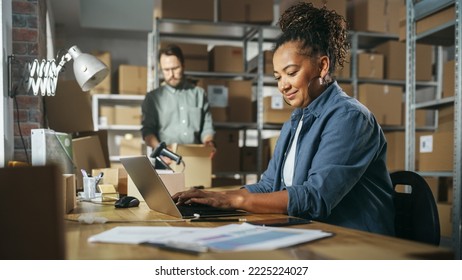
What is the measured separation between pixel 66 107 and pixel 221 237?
1.76 meters

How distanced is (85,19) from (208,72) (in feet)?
5.98

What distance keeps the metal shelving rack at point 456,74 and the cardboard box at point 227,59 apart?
1425 mm

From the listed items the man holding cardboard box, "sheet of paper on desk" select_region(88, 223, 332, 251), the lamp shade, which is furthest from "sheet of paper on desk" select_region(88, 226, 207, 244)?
the man holding cardboard box

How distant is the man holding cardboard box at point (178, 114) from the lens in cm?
329

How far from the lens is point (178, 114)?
131 inches

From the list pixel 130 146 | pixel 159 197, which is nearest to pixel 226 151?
pixel 130 146

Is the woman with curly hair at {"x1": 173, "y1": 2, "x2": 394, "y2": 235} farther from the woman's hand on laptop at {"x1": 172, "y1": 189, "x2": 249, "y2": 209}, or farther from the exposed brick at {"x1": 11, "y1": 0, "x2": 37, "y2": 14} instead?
the exposed brick at {"x1": 11, "y1": 0, "x2": 37, "y2": 14}

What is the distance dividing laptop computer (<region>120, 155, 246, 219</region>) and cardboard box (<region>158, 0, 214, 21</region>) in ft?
8.74

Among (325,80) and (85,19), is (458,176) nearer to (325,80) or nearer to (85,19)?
(325,80)

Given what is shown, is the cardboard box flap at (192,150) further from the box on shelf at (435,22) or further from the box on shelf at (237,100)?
the box on shelf at (435,22)

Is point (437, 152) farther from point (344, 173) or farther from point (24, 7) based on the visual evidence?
point (24, 7)

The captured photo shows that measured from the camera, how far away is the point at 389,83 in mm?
4289
